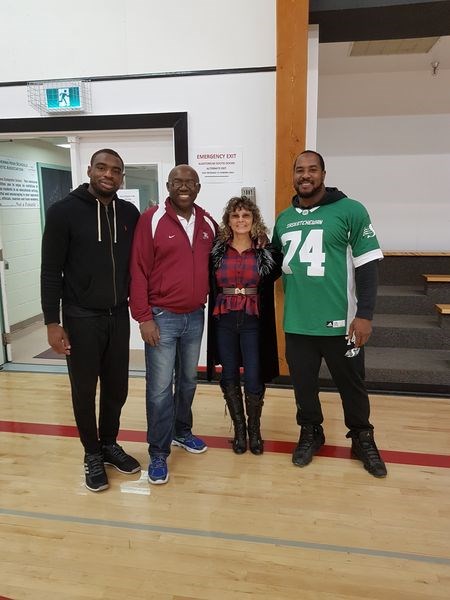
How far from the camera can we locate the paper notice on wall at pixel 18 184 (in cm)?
493

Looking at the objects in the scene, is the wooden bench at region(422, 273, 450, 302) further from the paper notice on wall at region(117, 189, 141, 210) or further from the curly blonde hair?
the paper notice on wall at region(117, 189, 141, 210)

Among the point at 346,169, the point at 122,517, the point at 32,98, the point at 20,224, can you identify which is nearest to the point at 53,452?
the point at 122,517

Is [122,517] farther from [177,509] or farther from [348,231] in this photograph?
[348,231]

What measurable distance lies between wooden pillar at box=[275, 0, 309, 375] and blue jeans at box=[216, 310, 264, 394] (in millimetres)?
1210

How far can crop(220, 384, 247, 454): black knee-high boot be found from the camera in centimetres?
257

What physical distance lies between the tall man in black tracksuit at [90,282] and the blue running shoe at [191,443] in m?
0.49

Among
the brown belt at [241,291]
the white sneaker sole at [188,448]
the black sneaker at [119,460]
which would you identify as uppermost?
the brown belt at [241,291]

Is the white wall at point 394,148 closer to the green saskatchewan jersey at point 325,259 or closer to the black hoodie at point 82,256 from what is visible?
the green saskatchewan jersey at point 325,259

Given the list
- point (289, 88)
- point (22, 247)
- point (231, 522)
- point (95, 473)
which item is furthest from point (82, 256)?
point (22, 247)

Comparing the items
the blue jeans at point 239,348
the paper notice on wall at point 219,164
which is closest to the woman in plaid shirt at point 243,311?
the blue jeans at point 239,348

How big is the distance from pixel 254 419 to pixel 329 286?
0.86 m

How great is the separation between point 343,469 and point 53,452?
1.62 metres

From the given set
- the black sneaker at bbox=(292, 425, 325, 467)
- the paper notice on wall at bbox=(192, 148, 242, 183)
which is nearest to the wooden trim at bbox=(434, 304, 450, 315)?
the black sneaker at bbox=(292, 425, 325, 467)

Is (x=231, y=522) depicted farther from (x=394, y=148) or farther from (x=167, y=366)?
(x=394, y=148)
